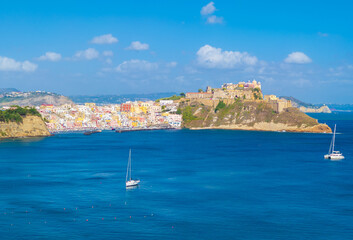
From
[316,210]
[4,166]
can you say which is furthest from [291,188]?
[4,166]

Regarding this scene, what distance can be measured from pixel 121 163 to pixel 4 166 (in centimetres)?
1314

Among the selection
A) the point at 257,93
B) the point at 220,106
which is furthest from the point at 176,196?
the point at 257,93

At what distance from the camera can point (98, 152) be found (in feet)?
234

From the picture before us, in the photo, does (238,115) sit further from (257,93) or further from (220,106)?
(257,93)

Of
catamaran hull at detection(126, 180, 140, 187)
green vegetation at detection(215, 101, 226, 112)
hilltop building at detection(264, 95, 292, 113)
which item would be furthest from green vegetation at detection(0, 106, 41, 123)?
hilltop building at detection(264, 95, 292, 113)

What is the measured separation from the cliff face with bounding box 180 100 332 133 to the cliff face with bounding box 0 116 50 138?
155ft

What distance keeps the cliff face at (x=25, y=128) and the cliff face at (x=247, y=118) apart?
47.3 m

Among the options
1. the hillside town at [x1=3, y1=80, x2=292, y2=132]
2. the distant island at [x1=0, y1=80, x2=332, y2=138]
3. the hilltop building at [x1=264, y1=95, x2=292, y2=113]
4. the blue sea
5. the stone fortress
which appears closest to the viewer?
the blue sea

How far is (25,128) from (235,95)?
6697 cm

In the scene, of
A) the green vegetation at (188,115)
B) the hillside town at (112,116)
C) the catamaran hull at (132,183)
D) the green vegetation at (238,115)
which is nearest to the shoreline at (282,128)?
the green vegetation at (238,115)

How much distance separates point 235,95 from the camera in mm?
143875

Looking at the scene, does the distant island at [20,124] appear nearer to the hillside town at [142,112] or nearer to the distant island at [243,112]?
the hillside town at [142,112]

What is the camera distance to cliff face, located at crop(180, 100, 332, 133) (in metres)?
118

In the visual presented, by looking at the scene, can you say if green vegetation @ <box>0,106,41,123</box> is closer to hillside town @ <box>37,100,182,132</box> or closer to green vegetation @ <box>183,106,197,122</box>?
hillside town @ <box>37,100,182,132</box>
